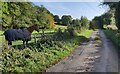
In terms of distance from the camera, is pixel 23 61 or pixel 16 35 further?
pixel 16 35

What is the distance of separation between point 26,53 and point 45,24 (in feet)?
174

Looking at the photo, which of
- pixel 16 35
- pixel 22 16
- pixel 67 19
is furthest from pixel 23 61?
pixel 22 16

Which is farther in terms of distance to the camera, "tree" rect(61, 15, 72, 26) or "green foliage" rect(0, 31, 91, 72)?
"tree" rect(61, 15, 72, 26)

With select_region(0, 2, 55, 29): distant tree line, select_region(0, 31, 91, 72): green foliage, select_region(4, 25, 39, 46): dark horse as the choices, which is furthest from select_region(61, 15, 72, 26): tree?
select_region(0, 31, 91, 72): green foliage

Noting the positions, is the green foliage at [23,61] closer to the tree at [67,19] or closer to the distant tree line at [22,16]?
the distant tree line at [22,16]

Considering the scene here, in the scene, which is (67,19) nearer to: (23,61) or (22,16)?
(22,16)

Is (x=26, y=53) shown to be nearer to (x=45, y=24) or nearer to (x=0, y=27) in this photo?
(x=0, y=27)

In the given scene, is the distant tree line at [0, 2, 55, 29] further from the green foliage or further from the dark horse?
the green foliage

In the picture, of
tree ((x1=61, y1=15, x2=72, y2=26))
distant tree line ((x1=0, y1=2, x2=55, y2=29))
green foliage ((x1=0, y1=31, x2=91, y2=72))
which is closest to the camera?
green foliage ((x1=0, y1=31, x2=91, y2=72))

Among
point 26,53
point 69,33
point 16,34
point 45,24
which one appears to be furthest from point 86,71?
point 45,24

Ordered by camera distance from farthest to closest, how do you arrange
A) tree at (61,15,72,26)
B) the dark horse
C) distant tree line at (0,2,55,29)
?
tree at (61,15,72,26) < distant tree line at (0,2,55,29) < the dark horse

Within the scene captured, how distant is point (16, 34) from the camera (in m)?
20.3

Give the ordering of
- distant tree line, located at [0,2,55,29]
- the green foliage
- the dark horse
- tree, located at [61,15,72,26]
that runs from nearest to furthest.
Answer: the green foliage < the dark horse < distant tree line, located at [0,2,55,29] < tree, located at [61,15,72,26]

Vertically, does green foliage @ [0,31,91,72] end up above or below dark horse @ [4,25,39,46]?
below
